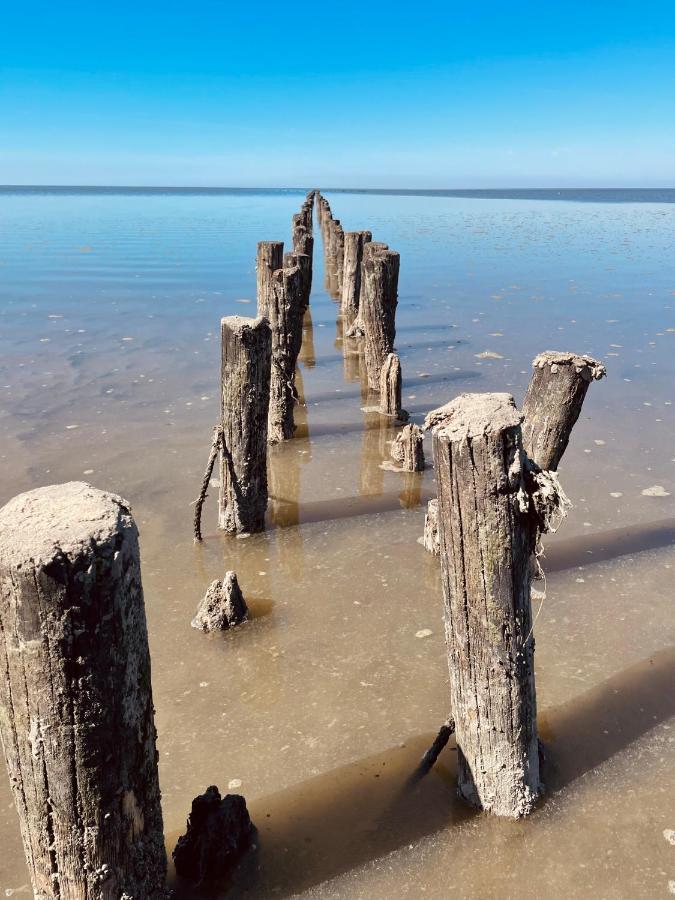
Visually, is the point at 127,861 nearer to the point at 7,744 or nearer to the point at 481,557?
the point at 7,744

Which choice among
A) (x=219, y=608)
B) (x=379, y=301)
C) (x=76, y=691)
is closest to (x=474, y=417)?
(x=76, y=691)

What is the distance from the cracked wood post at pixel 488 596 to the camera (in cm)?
321

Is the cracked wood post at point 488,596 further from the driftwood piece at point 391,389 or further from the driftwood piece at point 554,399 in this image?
the driftwood piece at point 391,389

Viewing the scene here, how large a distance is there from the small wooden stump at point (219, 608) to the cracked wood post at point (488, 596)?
7.13 ft

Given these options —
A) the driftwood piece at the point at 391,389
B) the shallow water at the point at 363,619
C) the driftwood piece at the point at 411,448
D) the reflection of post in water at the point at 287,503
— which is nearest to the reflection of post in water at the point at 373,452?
the shallow water at the point at 363,619

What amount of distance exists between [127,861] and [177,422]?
7.47 metres

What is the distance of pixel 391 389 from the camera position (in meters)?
9.98

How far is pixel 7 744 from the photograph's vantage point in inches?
102

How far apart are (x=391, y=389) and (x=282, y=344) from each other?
1826 millimetres

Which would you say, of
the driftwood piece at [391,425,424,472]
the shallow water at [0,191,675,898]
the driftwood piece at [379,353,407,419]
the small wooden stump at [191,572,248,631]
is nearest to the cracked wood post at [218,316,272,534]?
the shallow water at [0,191,675,898]

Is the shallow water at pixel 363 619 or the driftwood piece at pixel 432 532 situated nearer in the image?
the shallow water at pixel 363 619

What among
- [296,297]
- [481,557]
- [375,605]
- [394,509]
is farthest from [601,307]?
[481,557]

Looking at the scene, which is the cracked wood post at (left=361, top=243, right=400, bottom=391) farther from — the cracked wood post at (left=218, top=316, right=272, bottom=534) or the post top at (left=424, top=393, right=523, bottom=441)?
the post top at (left=424, top=393, right=523, bottom=441)

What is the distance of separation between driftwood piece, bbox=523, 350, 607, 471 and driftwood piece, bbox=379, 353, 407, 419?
13.7ft
